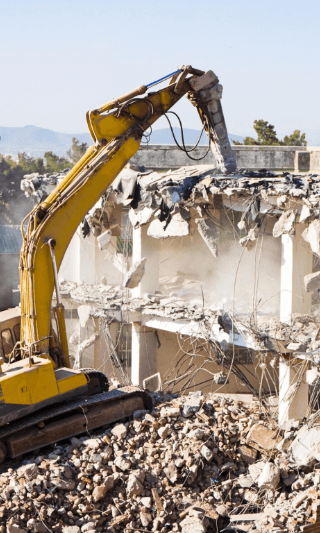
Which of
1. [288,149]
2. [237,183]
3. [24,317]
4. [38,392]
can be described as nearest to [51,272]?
[24,317]

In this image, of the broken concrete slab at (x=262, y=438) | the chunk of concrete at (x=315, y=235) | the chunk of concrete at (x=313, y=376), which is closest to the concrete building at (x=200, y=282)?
the chunk of concrete at (x=315, y=235)

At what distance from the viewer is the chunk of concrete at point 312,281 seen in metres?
14.4

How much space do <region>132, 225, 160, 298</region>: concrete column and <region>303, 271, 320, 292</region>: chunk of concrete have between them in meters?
5.56

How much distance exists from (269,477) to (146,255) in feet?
33.4

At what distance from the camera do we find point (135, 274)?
18.3 meters

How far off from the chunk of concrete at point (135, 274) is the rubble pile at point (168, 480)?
7406mm

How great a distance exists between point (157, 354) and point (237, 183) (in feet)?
22.9

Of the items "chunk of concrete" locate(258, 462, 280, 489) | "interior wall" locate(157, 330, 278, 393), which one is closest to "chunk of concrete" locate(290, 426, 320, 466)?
"chunk of concrete" locate(258, 462, 280, 489)

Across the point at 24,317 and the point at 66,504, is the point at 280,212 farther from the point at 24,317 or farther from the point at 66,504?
the point at 66,504

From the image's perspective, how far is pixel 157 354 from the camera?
19.9 metres

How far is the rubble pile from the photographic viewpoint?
338 inches

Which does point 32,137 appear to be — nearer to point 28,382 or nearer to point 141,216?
point 141,216

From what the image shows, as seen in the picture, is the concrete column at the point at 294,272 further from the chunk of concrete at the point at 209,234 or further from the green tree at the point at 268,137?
the green tree at the point at 268,137

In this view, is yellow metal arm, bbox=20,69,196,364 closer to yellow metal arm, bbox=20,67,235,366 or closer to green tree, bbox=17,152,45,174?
yellow metal arm, bbox=20,67,235,366
